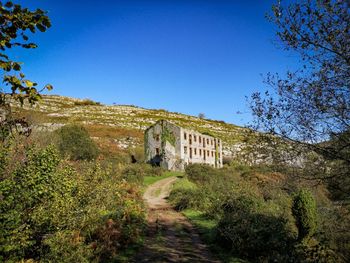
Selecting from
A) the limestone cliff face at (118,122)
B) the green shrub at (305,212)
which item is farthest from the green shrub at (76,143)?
the green shrub at (305,212)

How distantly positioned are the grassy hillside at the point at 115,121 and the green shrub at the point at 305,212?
45922 millimetres

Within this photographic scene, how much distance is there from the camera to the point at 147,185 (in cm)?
3278

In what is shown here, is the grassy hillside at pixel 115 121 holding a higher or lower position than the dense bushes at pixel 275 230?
higher

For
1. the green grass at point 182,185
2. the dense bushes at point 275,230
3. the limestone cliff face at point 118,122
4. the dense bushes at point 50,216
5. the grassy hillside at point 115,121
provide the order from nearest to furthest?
the dense bushes at point 50,216
the dense bushes at point 275,230
the green grass at point 182,185
the limestone cliff face at point 118,122
the grassy hillside at point 115,121

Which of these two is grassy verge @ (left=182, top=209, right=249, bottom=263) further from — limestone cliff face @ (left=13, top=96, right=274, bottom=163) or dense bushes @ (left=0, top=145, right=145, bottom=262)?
limestone cliff face @ (left=13, top=96, right=274, bottom=163)

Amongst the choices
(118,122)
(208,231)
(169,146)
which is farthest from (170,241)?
(118,122)

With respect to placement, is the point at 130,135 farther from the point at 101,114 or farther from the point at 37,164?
the point at 37,164

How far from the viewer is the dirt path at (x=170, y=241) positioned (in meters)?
11.9

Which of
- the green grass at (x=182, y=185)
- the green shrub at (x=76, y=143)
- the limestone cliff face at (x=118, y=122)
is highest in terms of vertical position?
the limestone cliff face at (x=118, y=122)

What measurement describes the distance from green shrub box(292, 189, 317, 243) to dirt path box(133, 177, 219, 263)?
4675 millimetres

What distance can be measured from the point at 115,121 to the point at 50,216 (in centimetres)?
7450

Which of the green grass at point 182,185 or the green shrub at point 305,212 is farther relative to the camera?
the green grass at point 182,185

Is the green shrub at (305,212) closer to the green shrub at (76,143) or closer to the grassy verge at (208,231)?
the grassy verge at (208,231)

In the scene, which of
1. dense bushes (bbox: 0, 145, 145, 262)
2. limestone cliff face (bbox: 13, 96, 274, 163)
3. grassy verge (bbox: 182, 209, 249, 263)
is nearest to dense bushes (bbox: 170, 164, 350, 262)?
grassy verge (bbox: 182, 209, 249, 263)
